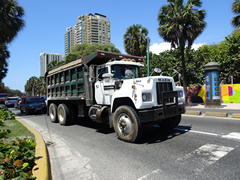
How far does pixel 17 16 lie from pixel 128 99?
51.3 ft

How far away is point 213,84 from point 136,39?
12408 millimetres

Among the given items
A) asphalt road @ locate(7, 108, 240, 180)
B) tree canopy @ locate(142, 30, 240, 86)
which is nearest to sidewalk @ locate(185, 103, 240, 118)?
asphalt road @ locate(7, 108, 240, 180)

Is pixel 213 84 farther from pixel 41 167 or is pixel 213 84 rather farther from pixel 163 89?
pixel 41 167

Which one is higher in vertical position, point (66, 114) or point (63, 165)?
point (66, 114)

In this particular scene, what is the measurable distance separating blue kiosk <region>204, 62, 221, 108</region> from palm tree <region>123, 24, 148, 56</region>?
34.6 feet

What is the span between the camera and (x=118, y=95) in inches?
205

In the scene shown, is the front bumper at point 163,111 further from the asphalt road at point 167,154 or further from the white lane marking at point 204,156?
the white lane marking at point 204,156

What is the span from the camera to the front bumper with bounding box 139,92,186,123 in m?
4.64

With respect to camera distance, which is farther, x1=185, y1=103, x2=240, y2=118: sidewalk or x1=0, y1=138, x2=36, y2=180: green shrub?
x1=185, y1=103, x2=240, y2=118: sidewalk

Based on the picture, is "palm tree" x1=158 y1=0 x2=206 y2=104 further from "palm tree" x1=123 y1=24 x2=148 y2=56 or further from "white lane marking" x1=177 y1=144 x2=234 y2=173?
"white lane marking" x1=177 y1=144 x2=234 y2=173

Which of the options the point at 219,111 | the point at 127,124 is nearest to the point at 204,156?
the point at 127,124

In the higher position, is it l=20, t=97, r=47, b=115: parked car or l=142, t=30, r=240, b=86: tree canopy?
l=142, t=30, r=240, b=86: tree canopy

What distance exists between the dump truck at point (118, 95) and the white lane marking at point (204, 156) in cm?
122

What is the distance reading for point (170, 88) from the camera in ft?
18.1
